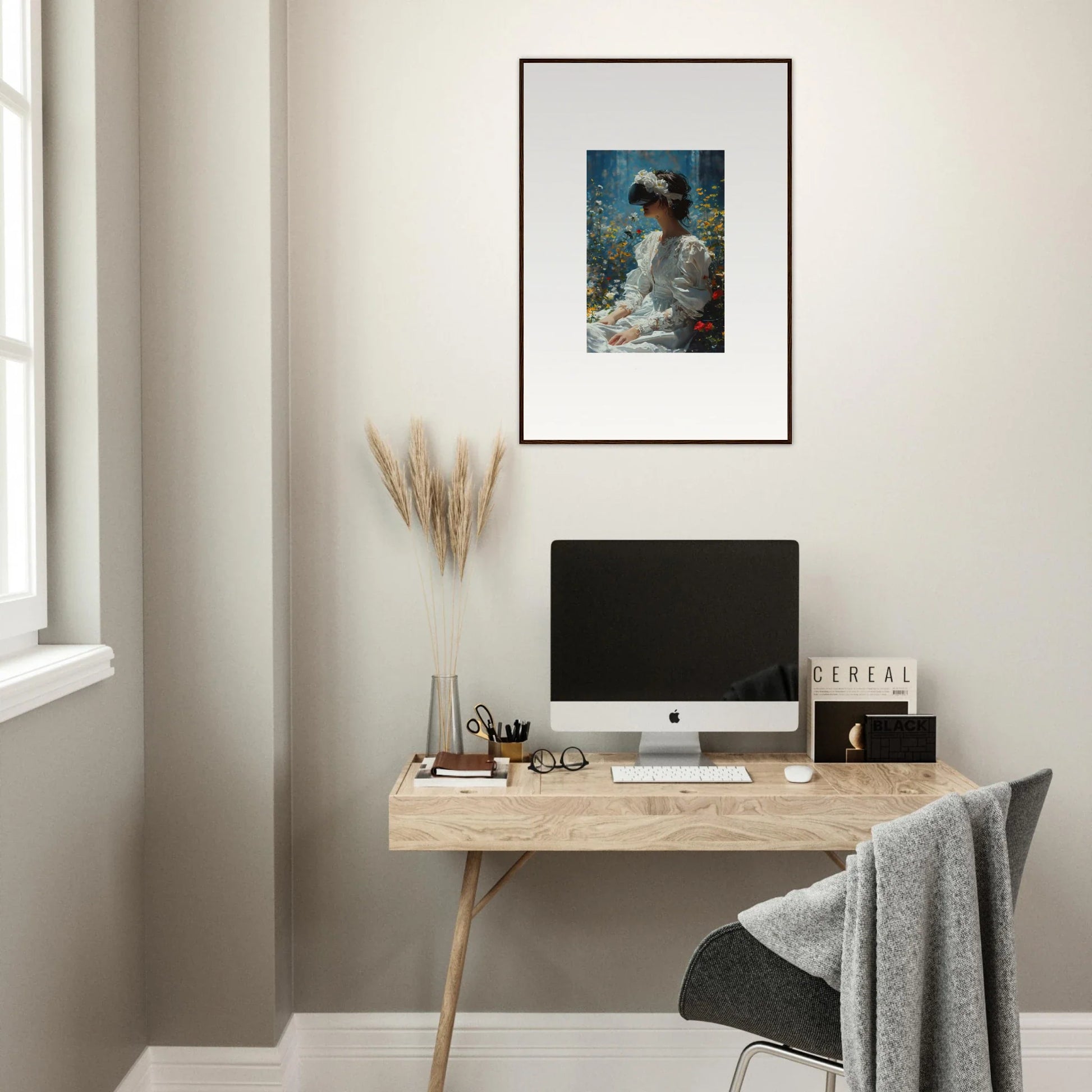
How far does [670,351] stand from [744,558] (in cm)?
53

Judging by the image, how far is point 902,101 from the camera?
224 centimetres

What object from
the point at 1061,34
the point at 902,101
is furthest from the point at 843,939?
the point at 1061,34

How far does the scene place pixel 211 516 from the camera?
82.8 inches

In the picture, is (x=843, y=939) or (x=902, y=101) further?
(x=902, y=101)

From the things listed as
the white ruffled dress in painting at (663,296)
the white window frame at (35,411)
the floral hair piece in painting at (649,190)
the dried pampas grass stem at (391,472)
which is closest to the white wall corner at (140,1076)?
the white window frame at (35,411)

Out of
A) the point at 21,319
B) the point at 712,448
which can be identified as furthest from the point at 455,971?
the point at 21,319

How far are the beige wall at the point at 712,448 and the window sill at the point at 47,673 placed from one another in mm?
528

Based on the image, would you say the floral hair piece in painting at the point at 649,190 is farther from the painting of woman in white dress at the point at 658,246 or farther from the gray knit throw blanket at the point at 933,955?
the gray knit throw blanket at the point at 933,955

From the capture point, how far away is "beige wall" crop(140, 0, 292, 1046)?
2.08m

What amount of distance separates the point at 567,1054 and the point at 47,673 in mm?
1482

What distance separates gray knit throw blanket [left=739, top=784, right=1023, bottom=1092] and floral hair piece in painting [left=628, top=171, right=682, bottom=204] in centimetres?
147

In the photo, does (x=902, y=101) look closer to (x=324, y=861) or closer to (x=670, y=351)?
(x=670, y=351)

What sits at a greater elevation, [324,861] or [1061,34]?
[1061,34]

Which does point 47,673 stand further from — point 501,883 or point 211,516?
point 501,883
